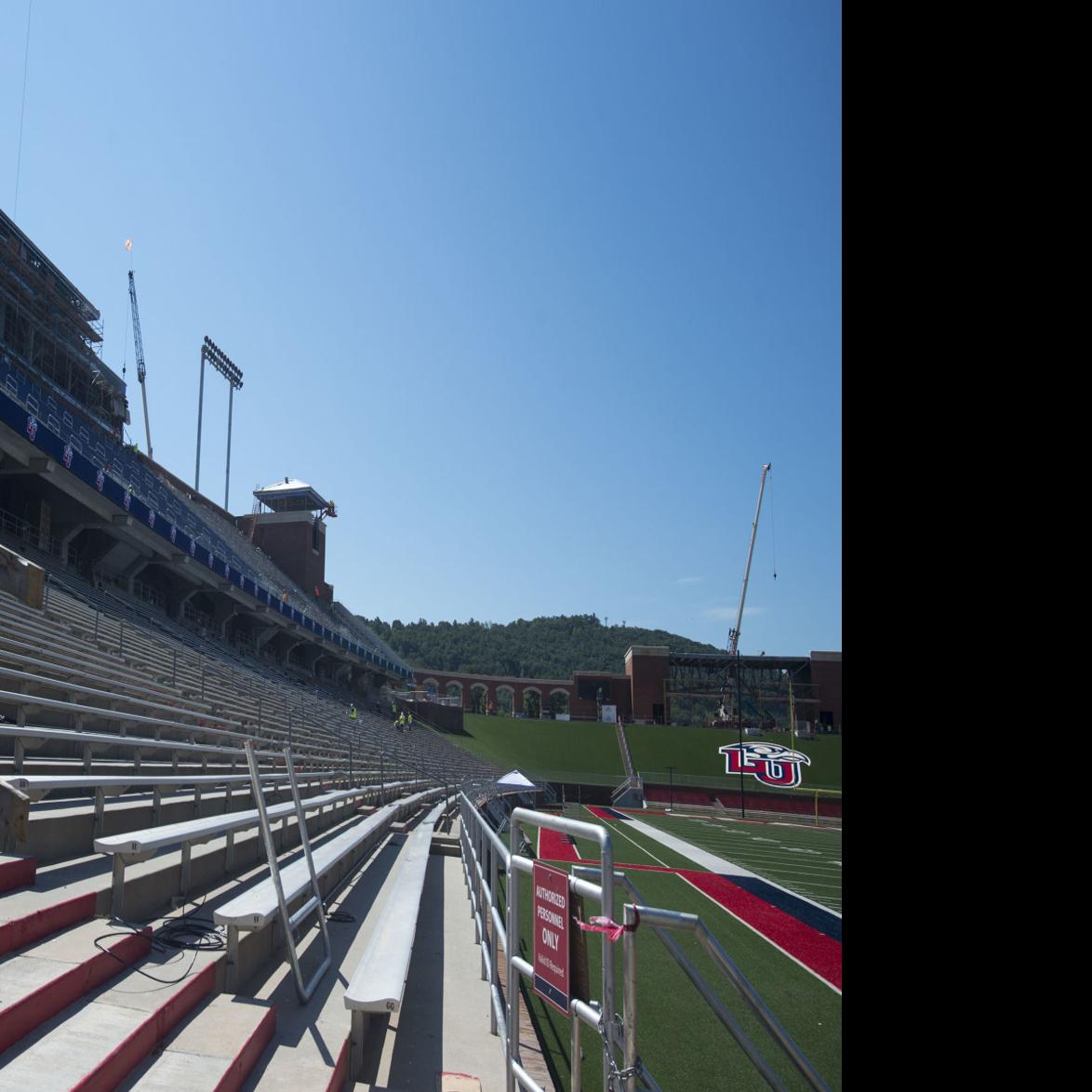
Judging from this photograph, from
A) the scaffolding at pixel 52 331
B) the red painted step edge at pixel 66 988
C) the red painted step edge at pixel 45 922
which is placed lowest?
the red painted step edge at pixel 66 988

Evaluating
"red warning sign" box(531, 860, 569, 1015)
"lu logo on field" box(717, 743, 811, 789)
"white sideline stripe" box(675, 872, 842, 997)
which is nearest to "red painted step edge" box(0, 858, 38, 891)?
"red warning sign" box(531, 860, 569, 1015)

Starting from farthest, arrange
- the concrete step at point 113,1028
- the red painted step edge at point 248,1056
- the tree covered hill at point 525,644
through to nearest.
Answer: the tree covered hill at point 525,644
the red painted step edge at point 248,1056
the concrete step at point 113,1028

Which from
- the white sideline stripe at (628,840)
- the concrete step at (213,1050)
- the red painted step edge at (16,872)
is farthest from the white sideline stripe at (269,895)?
the white sideline stripe at (628,840)

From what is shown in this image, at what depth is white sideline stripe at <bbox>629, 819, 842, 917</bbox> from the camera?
1271 cm

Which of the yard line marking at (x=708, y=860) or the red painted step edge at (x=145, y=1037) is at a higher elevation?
the red painted step edge at (x=145, y=1037)

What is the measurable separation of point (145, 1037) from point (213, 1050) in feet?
0.78

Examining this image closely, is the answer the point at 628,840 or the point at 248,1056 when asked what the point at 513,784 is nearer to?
the point at 628,840

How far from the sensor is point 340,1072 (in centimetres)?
346

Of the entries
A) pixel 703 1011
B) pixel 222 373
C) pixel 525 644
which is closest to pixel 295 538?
pixel 222 373

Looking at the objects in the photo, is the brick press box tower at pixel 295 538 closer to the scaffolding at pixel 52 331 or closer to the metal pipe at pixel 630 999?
the scaffolding at pixel 52 331

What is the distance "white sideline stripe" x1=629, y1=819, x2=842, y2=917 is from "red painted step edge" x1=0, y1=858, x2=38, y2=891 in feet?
32.5

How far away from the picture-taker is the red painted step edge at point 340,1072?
129 inches

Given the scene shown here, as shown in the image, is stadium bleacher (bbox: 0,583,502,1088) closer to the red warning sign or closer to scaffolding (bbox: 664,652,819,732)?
the red warning sign
